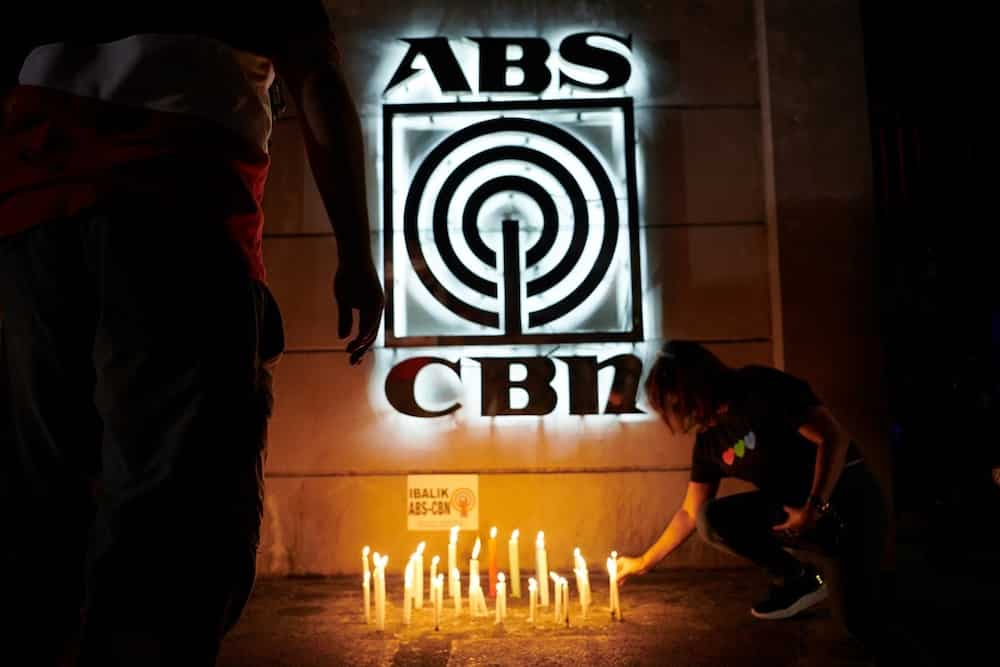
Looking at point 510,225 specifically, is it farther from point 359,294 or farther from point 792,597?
point 359,294

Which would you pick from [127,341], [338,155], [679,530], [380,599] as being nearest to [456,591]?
[380,599]

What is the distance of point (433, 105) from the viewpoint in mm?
4453

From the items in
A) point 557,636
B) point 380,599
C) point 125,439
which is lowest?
point 557,636

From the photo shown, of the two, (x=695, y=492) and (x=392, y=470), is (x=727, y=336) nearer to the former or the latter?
(x=695, y=492)

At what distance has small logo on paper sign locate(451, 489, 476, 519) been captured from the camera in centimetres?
416

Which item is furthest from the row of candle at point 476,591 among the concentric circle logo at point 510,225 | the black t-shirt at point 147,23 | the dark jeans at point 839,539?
the black t-shirt at point 147,23

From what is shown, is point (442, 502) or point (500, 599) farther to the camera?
point (442, 502)

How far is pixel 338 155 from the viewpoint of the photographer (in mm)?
1507

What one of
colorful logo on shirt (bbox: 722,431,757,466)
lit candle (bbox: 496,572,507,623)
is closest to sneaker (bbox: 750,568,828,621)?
colorful logo on shirt (bbox: 722,431,757,466)

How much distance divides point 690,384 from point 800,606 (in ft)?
3.29

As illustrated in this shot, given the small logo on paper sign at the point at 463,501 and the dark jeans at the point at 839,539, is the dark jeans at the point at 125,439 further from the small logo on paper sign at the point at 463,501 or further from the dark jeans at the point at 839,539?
the small logo on paper sign at the point at 463,501

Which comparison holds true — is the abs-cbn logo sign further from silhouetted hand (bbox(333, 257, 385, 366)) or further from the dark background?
silhouetted hand (bbox(333, 257, 385, 366))

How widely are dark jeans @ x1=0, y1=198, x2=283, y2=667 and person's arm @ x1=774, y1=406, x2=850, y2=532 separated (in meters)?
2.31

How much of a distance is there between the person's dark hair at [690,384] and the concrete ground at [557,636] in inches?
33.7
